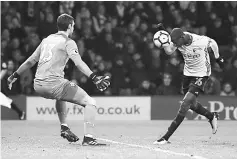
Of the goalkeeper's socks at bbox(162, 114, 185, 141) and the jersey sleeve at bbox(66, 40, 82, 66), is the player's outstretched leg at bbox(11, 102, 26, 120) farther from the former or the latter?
the jersey sleeve at bbox(66, 40, 82, 66)

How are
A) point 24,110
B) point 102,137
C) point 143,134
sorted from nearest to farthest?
point 102,137
point 143,134
point 24,110

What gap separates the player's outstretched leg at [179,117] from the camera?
37.1 feet

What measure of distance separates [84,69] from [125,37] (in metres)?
9.53

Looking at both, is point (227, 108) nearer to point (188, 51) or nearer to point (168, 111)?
point (168, 111)

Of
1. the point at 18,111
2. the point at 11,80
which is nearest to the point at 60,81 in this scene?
the point at 11,80

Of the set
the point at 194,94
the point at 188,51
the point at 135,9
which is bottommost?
the point at 194,94

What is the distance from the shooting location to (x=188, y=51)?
1185 cm

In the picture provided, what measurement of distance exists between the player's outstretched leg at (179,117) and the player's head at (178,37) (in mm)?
907

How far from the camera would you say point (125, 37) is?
19.5 m

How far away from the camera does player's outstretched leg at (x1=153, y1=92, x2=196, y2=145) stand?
37.1ft

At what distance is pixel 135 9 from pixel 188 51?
8701 millimetres

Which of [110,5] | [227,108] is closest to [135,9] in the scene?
[110,5]

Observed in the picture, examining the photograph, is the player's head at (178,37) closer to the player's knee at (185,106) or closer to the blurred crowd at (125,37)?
the player's knee at (185,106)

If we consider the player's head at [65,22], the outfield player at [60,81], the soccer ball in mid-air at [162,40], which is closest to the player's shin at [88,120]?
the outfield player at [60,81]
